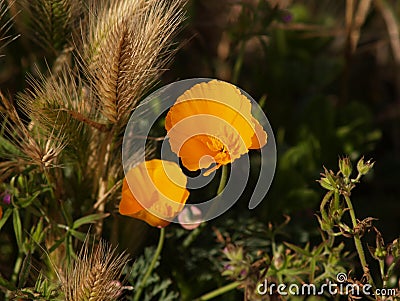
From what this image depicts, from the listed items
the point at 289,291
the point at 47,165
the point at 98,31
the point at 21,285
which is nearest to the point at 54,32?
the point at 98,31

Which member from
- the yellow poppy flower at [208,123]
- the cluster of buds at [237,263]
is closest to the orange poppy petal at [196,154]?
the yellow poppy flower at [208,123]

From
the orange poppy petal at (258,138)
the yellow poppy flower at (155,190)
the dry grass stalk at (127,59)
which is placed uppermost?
the dry grass stalk at (127,59)

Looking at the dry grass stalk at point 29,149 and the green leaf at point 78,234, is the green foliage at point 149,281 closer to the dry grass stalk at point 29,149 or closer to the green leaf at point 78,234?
the green leaf at point 78,234

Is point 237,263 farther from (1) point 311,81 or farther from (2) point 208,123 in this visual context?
(1) point 311,81

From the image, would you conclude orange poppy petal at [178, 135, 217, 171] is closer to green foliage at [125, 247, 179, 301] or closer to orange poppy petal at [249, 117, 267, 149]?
orange poppy petal at [249, 117, 267, 149]

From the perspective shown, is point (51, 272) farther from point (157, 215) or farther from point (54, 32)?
point (54, 32)
